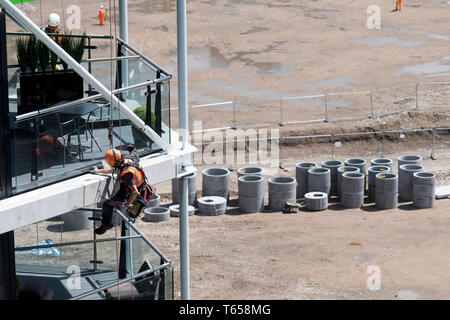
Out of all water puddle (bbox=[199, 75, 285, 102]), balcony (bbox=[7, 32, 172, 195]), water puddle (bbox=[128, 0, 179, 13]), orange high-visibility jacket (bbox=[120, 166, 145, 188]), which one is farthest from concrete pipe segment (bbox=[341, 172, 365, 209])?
water puddle (bbox=[128, 0, 179, 13])

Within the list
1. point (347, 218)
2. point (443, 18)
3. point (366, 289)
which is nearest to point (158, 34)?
point (443, 18)

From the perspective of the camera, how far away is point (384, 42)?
49.0m

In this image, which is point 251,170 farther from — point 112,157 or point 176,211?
point 112,157

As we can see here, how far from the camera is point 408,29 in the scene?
52625mm

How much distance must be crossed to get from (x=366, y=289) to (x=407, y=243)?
3721 mm

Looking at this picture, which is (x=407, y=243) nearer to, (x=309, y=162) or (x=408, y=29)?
(x=309, y=162)

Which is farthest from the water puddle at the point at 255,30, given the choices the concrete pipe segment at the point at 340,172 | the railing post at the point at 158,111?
the railing post at the point at 158,111

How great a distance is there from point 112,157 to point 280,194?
14.6 meters

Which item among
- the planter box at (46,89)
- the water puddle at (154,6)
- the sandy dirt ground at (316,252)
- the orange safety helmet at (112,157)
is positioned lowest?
the sandy dirt ground at (316,252)

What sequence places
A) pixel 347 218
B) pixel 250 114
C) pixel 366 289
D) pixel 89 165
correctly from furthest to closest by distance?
pixel 250 114 → pixel 347 218 → pixel 366 289 → pixel 89 165

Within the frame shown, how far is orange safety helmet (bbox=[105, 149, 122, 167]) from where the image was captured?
12680 mm

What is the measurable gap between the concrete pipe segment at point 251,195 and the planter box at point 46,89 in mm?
13445

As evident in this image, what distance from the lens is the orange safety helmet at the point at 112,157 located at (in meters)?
12.7

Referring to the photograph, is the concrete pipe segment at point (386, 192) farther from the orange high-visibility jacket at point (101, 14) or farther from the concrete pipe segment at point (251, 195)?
the orange high-visibility jacket at point (101, 14)
